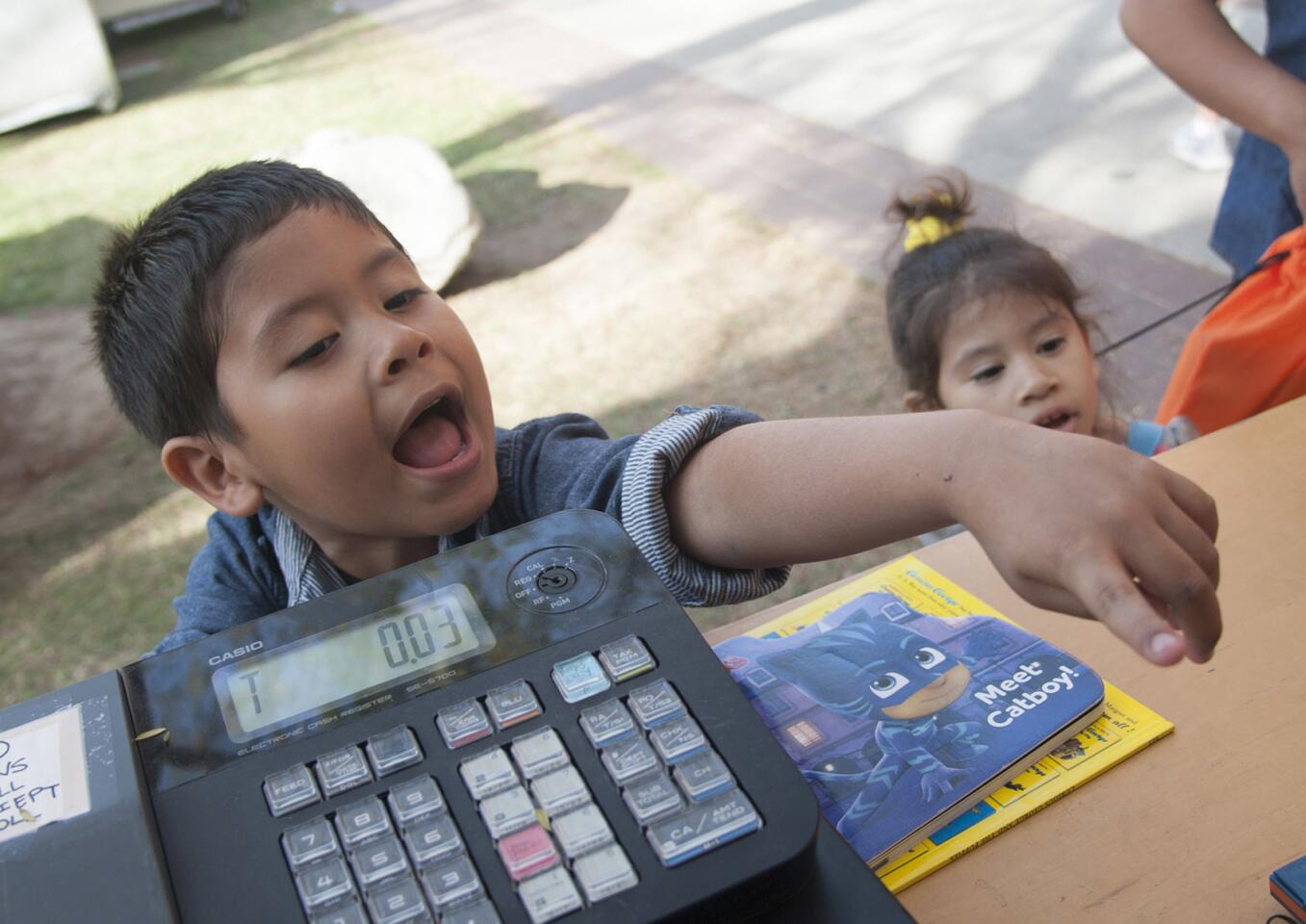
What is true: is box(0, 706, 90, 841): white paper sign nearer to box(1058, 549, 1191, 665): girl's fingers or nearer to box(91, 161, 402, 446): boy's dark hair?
box(91, 161, 402, 446): boy's dark hair

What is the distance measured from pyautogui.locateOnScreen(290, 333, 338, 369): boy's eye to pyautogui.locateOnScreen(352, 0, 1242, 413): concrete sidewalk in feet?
5.17

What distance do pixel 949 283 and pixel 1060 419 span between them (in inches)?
9.1

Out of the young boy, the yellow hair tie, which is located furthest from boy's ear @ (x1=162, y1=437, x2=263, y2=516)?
the yellow hair tie

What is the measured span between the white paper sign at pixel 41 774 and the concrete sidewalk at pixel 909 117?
1796 mm

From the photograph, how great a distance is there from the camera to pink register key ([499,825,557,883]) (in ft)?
1.45

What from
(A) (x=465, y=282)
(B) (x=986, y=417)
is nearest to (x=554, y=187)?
(A) (x=465, y=282)

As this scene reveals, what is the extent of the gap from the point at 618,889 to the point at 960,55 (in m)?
3.83

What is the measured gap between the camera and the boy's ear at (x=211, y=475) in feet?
Result: 2.61

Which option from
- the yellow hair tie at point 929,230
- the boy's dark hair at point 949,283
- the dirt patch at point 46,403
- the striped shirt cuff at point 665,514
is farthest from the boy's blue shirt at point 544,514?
the dirt patch at point 46,403

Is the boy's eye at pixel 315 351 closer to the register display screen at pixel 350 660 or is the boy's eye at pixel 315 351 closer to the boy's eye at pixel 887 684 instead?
the register display screen at pixel 350 660

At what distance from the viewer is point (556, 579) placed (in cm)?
56

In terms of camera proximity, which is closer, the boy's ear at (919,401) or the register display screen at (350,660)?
the register display screen at (350,660)

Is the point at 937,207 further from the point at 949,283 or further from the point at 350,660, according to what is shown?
the point at 350,660

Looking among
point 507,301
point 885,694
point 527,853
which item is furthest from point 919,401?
point 507,301
